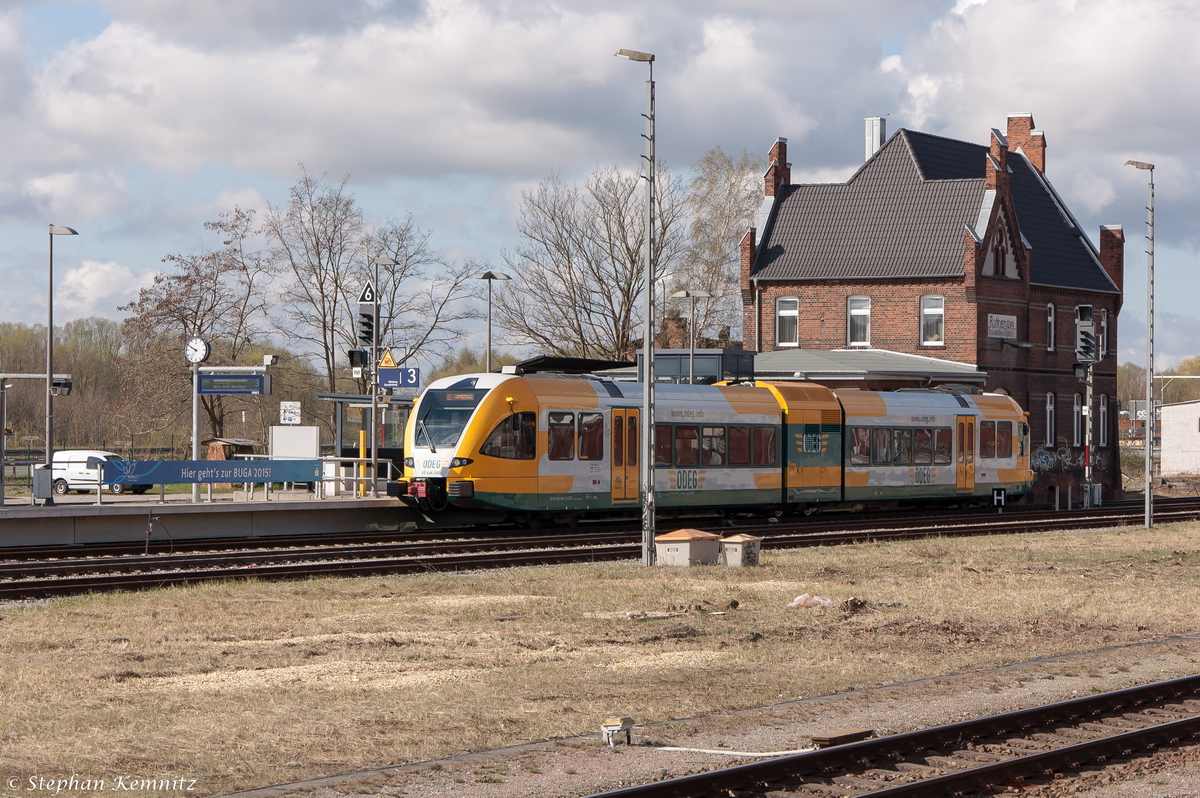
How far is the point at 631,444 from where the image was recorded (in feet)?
Answer: 91.4

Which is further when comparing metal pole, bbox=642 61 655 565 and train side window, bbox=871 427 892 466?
train side window, bbox=871 427 892 466

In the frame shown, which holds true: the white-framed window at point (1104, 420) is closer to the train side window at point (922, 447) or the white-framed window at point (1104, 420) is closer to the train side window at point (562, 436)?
the train side window at point (922, 447)

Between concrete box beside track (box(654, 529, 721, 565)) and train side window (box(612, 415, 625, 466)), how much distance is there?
21.5ft

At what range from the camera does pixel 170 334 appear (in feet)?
153

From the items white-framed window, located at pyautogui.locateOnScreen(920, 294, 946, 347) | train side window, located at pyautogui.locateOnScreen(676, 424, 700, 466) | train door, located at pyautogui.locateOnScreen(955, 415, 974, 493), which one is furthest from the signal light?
white-framed window, located at pyautogui.locateOnScreen(920, 294, 946, 347)

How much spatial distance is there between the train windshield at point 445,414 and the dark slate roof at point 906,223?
25461 millimetres

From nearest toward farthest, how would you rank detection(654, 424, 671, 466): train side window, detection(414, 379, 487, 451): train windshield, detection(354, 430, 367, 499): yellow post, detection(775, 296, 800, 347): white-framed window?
detection(414, 379, 487, 451): train windshield → detection(654, 424, 671, 466): train side window → detection(354, 430, 367, 499): yellow post → detection(775, 296, 800, 347): white-framed window

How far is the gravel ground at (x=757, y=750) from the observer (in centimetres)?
783

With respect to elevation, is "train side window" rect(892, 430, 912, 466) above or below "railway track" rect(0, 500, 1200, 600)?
above

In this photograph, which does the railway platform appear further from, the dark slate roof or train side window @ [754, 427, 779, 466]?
the dark slate roof

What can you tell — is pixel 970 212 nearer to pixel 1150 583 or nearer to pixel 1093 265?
pixel 1093 265

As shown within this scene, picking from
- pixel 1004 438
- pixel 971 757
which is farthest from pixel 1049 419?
pixel 971 757

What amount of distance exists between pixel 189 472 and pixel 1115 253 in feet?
133

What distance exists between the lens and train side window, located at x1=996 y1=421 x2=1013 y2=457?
3738 centimetres
